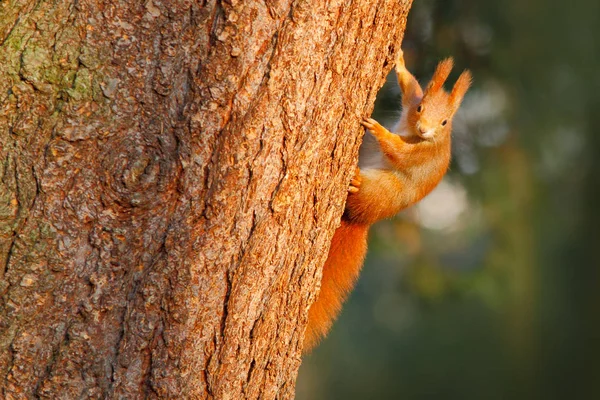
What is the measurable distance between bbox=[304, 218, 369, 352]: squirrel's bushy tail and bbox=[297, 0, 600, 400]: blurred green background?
69 cm

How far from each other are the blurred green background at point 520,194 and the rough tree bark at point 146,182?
134 centimetres

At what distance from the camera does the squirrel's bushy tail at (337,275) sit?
189 centimetres

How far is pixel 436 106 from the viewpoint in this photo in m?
2.15

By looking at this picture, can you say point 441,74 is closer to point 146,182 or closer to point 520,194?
point 146,182

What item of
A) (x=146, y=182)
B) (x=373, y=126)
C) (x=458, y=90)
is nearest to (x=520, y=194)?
(x=458, y=90)

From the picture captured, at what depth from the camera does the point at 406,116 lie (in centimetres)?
222

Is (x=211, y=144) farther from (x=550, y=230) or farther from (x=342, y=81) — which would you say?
(x=550, y=230)

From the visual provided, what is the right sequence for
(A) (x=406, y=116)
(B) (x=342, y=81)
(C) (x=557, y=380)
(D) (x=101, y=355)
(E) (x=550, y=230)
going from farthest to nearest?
(C) (x=557, y=380) < (E) (x=550, y=230) < (A) (x=406, y=116) < (B) (x=342, y=81) < (D) (x=101, y=355)

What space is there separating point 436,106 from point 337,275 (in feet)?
1.95

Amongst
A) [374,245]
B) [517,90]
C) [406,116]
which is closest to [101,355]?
[406,116]

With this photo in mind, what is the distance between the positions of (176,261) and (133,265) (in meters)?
0.07

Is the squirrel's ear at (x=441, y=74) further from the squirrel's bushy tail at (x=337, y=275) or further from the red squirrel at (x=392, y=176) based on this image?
the squirrel's bushy tail at (x=337, y=275)

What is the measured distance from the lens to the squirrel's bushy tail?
6.19ft

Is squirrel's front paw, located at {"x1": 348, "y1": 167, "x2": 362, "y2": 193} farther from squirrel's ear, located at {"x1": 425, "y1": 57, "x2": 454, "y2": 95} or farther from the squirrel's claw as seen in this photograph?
squirrel's ear, located at {"x1": 425, "y1": 57, "x2": 454, "y2": 95}
